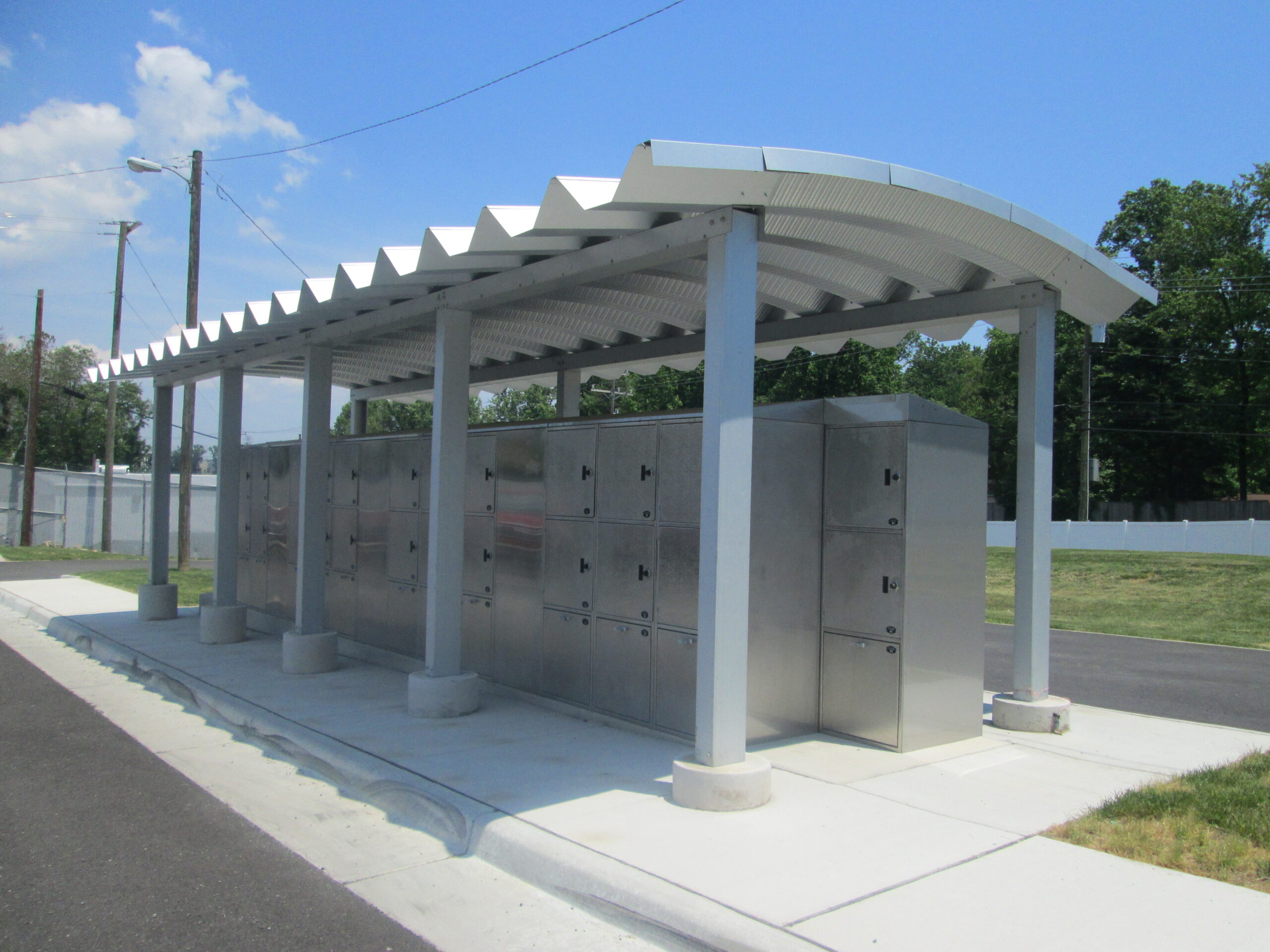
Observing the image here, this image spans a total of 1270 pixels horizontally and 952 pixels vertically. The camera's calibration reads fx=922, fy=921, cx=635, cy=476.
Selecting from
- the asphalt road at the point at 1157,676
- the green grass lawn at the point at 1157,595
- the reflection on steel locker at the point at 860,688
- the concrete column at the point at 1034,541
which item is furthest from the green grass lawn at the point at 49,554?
the concrete column at the point at 1034,541

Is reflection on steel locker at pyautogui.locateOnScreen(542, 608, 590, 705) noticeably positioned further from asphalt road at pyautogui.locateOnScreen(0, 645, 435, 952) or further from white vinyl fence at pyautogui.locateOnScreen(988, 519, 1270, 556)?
white vinyl fence at pyautogui.locateOnScreen(988, 519, 1270, 556)

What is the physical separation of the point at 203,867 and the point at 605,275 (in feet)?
13.2

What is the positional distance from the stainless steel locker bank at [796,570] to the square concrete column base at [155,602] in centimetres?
704

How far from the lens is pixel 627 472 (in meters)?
6.89

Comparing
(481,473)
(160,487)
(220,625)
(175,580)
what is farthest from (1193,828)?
(175,580)

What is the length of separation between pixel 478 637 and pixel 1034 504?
4.86 m

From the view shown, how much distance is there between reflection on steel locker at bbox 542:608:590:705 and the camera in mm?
7188

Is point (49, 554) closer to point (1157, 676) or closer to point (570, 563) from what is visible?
point (570, 563)

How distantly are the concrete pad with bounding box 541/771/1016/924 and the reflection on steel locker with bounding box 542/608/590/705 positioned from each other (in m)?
2.13

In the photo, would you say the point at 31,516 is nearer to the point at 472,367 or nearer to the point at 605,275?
the point at 472,367

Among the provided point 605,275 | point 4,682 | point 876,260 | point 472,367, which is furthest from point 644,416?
Answer: point 4,682

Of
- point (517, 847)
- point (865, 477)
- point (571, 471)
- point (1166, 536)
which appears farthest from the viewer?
point (1166, 536)

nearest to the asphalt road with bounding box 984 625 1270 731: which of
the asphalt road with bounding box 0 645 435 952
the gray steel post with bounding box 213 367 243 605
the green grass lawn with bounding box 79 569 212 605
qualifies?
the asphalt road with bounding box 0 645 435 952

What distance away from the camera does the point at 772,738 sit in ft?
21.1
